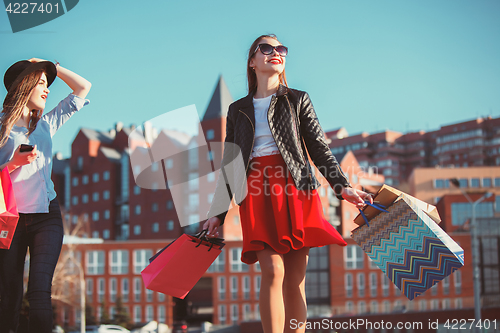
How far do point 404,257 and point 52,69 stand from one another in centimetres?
240

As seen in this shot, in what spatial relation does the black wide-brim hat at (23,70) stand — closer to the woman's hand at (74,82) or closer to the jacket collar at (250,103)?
the woman's hand at (74,82)

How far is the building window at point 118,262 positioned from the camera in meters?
60.3

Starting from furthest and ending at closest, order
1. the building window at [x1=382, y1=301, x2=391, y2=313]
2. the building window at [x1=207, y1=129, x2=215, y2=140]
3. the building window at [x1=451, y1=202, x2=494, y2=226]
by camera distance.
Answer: the building window at [x1=451, y1=202, x2=494, y2=226]
the building window at [x1=207, y1=129, x2=215, y2=140]
the building window at [x1=382, y1=301, x2=391, y2=313]

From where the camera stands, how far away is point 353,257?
62.1 m

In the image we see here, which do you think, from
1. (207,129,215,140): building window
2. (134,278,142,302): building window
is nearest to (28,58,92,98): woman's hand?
(207,129,215,140): building window

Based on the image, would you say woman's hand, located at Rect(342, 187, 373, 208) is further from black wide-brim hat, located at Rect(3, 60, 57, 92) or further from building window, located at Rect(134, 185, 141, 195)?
building window, located at Rect(134, 185, 141, 195)

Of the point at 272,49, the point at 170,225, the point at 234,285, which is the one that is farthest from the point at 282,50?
the point at 170,225

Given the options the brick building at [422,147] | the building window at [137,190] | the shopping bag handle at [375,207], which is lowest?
the shopping bag handle at [375,207]

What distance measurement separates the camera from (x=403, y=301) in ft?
191

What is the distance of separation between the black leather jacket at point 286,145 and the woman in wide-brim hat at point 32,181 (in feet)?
3.09

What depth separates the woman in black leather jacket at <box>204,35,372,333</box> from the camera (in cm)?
283

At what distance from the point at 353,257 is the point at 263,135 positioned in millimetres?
61230

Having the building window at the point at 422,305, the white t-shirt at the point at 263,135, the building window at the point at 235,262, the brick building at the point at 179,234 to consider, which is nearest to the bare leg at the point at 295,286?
the white t-shirt at the point at 263,135

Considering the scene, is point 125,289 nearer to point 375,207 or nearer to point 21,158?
point 21,158
